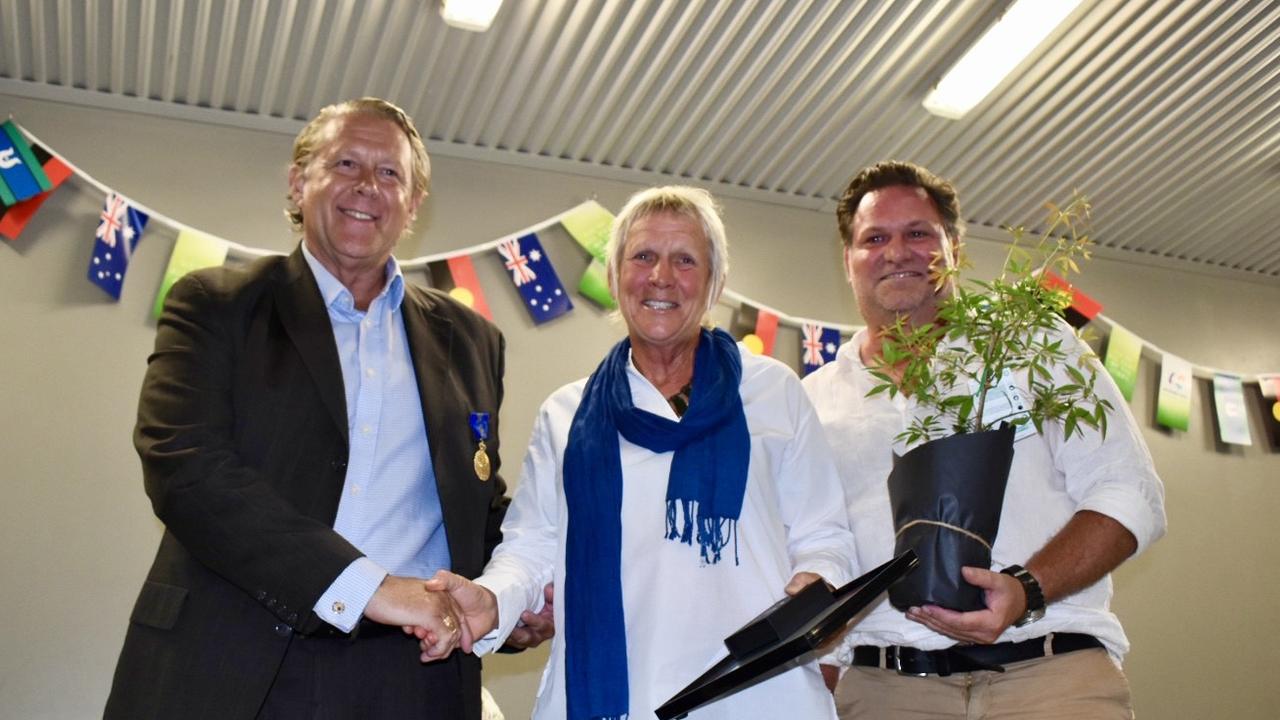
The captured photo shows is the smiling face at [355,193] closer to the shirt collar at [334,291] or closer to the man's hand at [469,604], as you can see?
the shirt collar at [334,291]

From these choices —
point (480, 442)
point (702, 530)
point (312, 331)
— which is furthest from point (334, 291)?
point (702, 530)

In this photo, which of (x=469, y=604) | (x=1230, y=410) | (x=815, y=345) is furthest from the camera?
(x=1230, y=410)

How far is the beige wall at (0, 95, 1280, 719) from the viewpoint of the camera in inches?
139

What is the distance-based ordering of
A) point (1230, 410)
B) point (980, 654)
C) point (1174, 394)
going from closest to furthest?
point (980, 654)
point (1174, 394)
point (1230, 410)

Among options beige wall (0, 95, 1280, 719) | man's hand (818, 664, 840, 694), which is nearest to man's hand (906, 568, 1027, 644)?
man's hand (818, 664, 840, 694)

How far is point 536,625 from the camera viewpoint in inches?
84.4

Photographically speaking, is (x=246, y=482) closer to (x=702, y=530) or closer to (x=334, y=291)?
(x=334, y=291)

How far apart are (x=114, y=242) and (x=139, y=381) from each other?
48cm

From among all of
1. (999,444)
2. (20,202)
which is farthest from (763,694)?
(20,202)

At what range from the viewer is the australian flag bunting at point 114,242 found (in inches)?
147

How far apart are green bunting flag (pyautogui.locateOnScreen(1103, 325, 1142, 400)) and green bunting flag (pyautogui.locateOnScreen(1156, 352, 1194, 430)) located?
16cm

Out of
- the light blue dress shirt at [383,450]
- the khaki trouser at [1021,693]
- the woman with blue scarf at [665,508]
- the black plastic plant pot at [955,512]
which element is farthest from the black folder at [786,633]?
the light blue dress shirt at [383,450]

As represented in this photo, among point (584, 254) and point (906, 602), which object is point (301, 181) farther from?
point (584, 254)

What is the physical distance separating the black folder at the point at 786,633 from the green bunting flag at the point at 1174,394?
4440mm
